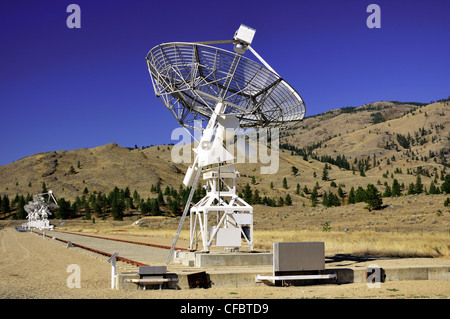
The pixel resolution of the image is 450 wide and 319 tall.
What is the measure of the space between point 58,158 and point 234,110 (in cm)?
17520

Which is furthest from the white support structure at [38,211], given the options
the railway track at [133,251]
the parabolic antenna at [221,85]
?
the parabolic antenna at [221,85]

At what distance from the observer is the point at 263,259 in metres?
22.0

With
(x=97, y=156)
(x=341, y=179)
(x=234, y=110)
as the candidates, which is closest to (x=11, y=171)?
(x=97, y=156)

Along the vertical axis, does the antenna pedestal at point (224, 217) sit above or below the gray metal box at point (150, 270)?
above

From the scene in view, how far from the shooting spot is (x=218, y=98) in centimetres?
2453

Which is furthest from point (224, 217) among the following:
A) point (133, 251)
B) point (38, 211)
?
point (38, 211)

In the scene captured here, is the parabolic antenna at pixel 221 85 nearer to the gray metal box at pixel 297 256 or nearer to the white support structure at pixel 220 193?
the white support structure at pixel 220 193

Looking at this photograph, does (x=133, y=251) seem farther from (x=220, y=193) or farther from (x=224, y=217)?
(x=224, y=217)

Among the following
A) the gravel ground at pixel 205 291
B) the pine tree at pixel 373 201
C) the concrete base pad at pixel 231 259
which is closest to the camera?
the gravel ground at pixel 205 291

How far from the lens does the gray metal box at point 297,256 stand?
16562 millimetres

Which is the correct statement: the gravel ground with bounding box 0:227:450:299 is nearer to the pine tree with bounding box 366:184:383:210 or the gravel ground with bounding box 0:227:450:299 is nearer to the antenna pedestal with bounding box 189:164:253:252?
the antenna pedestal with bounding box 189:164:253:252

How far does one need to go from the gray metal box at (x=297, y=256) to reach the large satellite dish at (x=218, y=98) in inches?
252

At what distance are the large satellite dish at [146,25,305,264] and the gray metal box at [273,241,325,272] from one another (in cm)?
641
